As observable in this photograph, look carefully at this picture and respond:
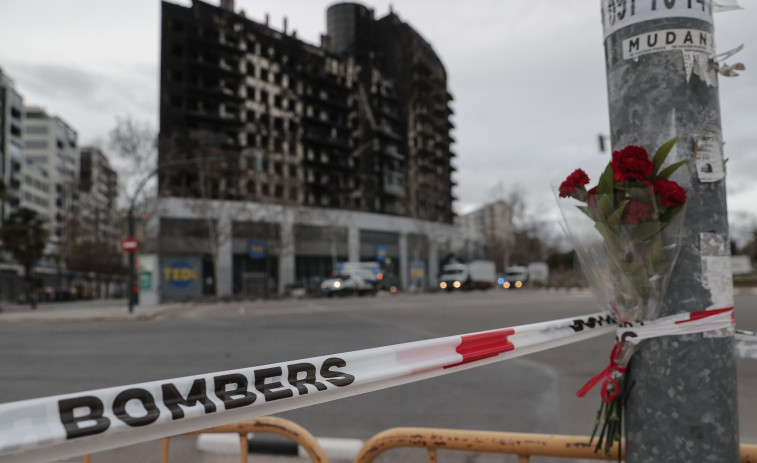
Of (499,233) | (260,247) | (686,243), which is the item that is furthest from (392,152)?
(686,243)

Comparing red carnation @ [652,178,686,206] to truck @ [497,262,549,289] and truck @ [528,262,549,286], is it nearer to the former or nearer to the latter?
truck @ [497,262,549,289]

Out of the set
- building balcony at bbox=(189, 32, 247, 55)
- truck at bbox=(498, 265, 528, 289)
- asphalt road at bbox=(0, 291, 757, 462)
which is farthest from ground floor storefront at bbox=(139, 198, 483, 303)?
asphalt road at bbox=(0, 291, 757, 462)

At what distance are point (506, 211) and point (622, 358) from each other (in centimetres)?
7608

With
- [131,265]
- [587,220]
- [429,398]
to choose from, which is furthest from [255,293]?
[587,220]

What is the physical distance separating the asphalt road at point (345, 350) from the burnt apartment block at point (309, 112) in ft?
84.9

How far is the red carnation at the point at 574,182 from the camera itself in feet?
6.59

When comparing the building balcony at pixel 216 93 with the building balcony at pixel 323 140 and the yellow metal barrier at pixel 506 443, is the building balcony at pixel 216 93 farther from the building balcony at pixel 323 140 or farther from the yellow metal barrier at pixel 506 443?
the yellow metal barrier at pixel 506 443

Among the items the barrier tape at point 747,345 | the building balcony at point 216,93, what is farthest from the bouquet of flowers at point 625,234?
Result: the building balcony at point 216,93

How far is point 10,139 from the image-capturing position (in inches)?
2803

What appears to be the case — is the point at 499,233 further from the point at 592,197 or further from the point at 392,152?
the point at 592,197

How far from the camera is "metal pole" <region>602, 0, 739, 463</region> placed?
1.77 m

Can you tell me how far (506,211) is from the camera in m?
76.2

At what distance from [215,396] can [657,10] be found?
1818mm

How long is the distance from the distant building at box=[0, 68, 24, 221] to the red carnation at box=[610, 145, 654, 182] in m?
78.6
